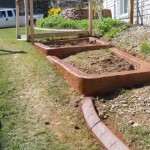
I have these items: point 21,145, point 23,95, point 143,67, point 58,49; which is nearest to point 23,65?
point 58,49

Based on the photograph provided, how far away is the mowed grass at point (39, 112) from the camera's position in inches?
154

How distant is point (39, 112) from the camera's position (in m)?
4.66

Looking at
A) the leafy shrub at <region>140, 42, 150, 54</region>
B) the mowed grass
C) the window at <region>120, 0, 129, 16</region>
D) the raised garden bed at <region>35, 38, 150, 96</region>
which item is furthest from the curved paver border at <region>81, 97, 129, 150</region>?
the window at <region>120, 0, 129, 16</region>

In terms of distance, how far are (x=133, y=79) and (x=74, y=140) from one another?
1.69 metres

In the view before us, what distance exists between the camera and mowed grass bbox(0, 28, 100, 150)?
391cm

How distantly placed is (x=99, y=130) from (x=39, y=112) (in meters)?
1.01

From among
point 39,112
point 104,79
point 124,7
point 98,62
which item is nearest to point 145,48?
point 98,62

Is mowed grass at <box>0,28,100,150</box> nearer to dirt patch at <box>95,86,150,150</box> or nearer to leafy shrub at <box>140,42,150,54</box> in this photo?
dirt patch at <box>95,86,150,150</box>

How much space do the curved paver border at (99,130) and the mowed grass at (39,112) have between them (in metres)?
0.08

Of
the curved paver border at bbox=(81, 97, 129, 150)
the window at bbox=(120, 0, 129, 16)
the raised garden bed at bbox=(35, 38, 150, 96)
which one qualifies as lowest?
the curved paver border at bbox=(81, 97, 129, 150)

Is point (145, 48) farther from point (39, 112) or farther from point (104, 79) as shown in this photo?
point (39, 112)

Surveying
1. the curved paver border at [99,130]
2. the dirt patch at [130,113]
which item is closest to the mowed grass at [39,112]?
the curved paver border at [99,130]

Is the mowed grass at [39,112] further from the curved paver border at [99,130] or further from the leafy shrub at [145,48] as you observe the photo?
the leafy shrub at [145,48]

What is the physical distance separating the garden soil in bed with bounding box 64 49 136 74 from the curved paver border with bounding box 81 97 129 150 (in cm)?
127
